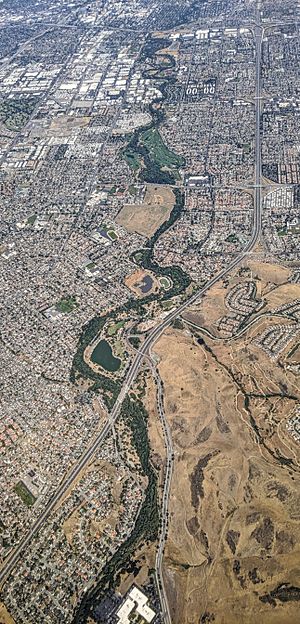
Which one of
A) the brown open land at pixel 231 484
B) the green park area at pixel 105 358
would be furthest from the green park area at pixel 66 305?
the brown open land at pixel 231 484

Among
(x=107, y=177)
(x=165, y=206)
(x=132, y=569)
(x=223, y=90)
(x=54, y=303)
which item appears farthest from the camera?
(x=223, y=90)

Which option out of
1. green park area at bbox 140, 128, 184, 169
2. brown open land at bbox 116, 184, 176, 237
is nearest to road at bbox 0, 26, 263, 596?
brown open land at bbox 116, 184, 176, 237

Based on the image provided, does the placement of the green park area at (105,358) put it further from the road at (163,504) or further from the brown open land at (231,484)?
the brown open land at (231,484)

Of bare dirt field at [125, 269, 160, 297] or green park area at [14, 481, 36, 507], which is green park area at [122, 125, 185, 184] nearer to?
bare dirt field at [125, 269, 160, 297]

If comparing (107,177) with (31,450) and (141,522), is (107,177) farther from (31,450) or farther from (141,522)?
(141,522)

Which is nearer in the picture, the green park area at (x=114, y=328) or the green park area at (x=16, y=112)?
the green park area at (x=114, y=328)

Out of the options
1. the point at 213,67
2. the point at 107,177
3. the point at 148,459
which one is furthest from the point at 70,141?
the point at 148,459
